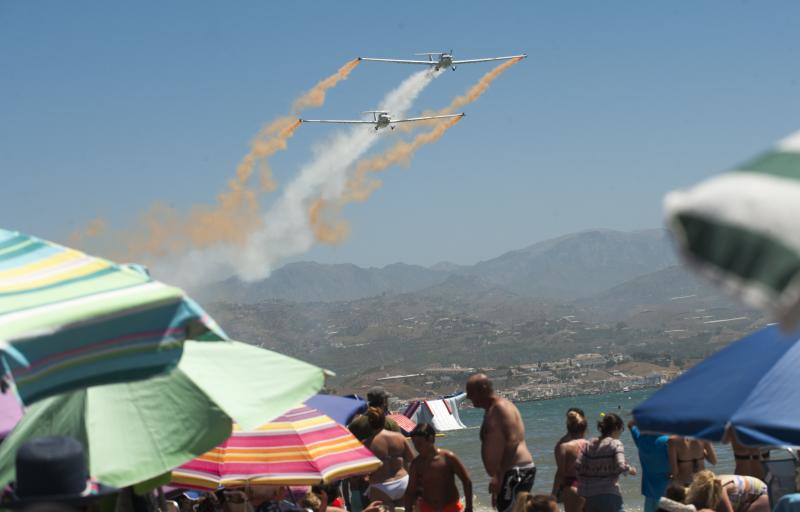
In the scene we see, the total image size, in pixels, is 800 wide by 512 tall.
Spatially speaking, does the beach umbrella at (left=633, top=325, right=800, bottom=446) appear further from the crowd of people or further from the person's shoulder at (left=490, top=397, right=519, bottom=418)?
the person's shoulder at (left=490, top=397, right=519, bottom=418)

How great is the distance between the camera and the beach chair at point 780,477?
23.7ft

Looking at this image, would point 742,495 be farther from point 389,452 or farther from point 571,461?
point 389,452

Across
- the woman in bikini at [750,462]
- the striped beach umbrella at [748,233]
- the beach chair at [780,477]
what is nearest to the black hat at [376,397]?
the woman in bikini at [750,462]

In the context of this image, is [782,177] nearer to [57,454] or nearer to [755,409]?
[57,454]

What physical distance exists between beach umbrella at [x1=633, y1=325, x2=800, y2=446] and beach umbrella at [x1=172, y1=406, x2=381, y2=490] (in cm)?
221

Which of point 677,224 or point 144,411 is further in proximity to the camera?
point 144,411

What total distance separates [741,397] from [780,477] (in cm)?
267

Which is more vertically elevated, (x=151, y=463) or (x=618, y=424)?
(x=151, y=463)

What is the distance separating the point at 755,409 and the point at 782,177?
285cm

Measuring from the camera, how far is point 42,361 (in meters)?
3.31

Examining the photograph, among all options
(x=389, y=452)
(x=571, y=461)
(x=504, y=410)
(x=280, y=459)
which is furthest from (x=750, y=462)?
(x=280, y=459)

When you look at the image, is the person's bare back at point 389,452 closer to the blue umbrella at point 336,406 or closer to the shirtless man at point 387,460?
the shirtless man at point 387,460

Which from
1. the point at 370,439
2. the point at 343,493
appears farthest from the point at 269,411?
the point at 343,493

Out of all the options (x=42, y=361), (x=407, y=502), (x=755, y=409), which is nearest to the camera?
(x=42, y=361)
